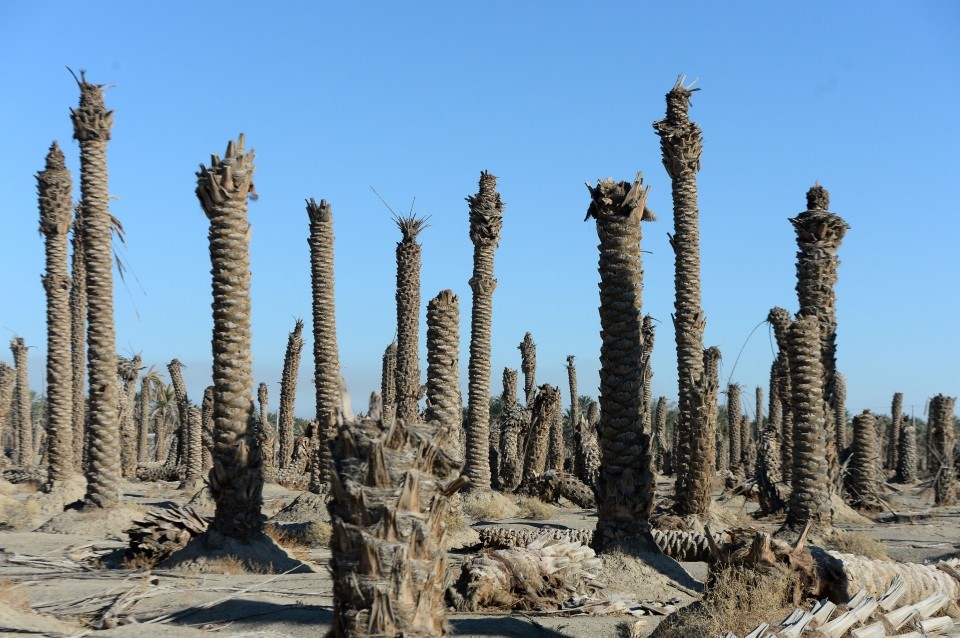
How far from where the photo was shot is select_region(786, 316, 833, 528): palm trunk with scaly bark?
52.1 feet

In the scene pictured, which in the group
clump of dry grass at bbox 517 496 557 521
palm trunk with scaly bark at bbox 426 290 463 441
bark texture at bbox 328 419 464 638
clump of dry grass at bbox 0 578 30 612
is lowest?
clump of dry grass at bbox 517 496 557 521

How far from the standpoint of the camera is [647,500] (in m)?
12.7

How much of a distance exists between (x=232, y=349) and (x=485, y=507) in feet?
31.5

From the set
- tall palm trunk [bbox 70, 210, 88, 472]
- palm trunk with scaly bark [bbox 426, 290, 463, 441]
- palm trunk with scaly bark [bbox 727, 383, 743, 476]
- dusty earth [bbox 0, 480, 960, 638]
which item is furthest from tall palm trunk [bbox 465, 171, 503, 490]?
palm trunk with scaly bark [bbox 727, 383, 743, 476]

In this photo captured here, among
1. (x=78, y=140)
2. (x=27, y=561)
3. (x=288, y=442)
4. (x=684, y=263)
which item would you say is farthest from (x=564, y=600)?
(x=288, y=442)

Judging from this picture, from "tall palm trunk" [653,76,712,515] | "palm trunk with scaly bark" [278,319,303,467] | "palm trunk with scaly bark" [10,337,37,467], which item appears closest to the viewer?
"tall palm trunk" [653,76,712,515]

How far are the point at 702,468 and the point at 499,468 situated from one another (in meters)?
13.5

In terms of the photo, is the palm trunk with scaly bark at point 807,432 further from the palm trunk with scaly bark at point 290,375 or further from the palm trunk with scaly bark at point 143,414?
the palm trunk with scaly bark at point 143,414

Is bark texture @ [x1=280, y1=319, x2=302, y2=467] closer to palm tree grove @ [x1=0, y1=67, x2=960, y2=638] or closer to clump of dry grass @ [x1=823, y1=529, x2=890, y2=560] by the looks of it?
palm tree grove @ [x1=0, y1=67, x2=960, y2=638]

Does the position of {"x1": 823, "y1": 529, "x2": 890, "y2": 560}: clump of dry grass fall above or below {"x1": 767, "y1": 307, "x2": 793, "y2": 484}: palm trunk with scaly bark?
below

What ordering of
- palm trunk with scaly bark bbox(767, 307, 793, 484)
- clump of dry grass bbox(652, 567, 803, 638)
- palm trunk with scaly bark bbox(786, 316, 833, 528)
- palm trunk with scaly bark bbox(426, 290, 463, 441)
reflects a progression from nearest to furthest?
1. clump of dry grass bbox(652, 567, 803, 638)
2. palm trunk with scaly bark bbox(786, 316, 833, 528)
3. palm trunk with scaly bark bbox(426, 290, 463, 441)
4. palm trunk with scaly bark bbox(767, 307, 793, 484)

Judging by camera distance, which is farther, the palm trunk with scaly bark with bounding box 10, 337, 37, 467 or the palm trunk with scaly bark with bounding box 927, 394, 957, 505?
the palm trunk with scaly bark with bounding box 10, 337, 37, 467

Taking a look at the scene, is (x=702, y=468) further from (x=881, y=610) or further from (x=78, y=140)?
(x=78, y=140)

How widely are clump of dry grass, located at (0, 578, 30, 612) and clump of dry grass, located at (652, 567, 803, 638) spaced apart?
5712 mm
